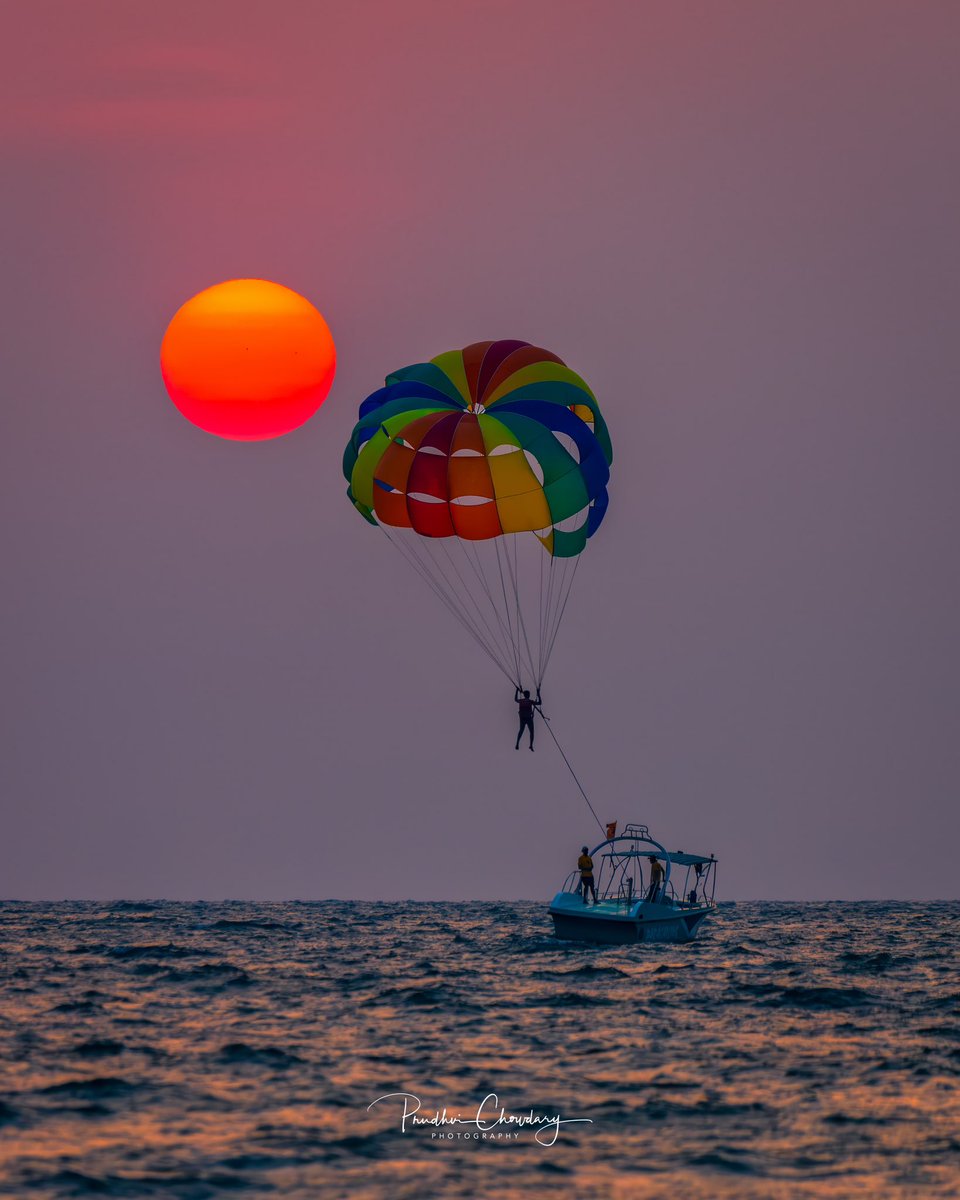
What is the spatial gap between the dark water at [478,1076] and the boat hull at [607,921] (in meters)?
0.64

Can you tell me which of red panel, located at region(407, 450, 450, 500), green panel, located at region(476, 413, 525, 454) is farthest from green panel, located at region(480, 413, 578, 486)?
red panel, located at region(407, 450, 450, 500)

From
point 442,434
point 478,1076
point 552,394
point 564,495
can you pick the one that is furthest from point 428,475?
point 478,1076

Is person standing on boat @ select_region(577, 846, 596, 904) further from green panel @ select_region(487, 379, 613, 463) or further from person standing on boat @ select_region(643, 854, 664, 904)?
green panel @ select_region(487, 379, 613, 463)

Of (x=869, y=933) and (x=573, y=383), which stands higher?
(x=573, y=383)

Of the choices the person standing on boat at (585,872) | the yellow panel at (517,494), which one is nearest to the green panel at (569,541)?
the yellow panel at (517,494)

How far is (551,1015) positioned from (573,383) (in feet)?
38.6

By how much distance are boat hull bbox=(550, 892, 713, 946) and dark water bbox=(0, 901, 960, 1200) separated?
25.1 inches

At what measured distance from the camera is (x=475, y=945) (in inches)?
1551

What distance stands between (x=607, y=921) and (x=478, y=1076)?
50.9 ft

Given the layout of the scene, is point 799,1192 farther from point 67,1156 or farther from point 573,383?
point 573,383

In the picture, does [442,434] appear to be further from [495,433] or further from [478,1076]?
[478,1076]

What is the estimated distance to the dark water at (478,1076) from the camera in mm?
13258

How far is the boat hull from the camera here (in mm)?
32625

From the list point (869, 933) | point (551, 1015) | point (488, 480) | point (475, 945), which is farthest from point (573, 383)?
point (869, 933)
